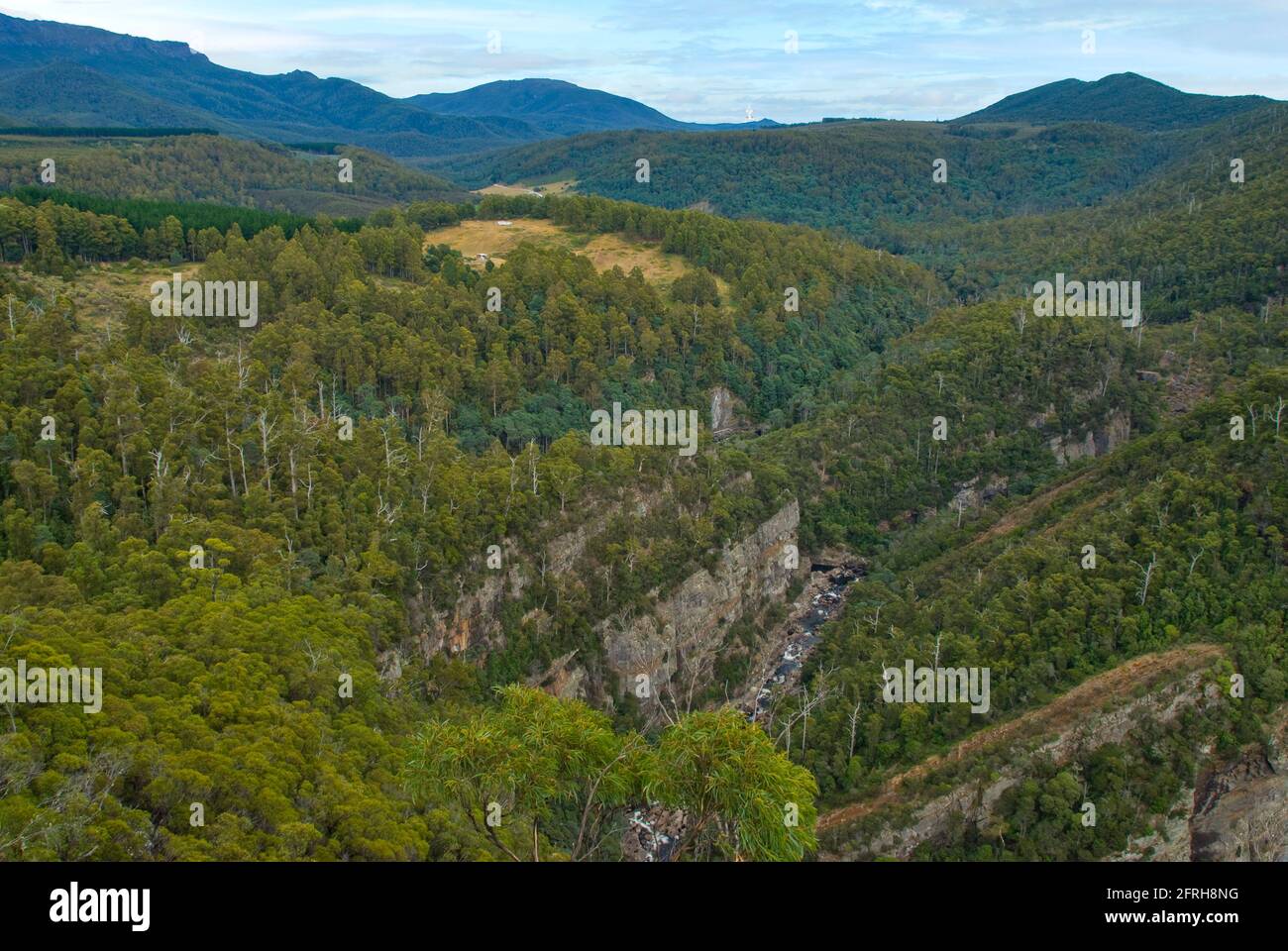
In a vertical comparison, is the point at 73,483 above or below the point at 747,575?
above

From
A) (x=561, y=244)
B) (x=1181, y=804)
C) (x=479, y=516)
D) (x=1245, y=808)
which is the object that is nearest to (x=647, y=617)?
(x=479, y=516)

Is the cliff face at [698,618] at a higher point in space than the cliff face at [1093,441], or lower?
lower

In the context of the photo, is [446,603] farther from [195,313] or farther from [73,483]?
[195,313]

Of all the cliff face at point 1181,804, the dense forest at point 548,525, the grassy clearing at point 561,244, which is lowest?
the cliff face at point 1181,804

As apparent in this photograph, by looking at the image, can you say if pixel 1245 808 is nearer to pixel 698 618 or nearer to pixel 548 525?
pixel 698 618

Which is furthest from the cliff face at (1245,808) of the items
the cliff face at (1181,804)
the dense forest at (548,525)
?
the dense forest at (548,525)

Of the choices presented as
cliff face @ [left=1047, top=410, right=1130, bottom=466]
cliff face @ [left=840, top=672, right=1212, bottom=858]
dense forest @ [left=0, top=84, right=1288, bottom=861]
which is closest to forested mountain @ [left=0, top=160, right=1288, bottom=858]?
dense forest @ [left=0, top=84, right=1288, bottom=861]

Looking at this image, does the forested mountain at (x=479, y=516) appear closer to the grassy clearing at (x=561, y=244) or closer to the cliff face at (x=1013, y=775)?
the cliff face at (x=1013, y=775)

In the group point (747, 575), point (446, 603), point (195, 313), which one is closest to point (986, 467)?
point (747, 575)
